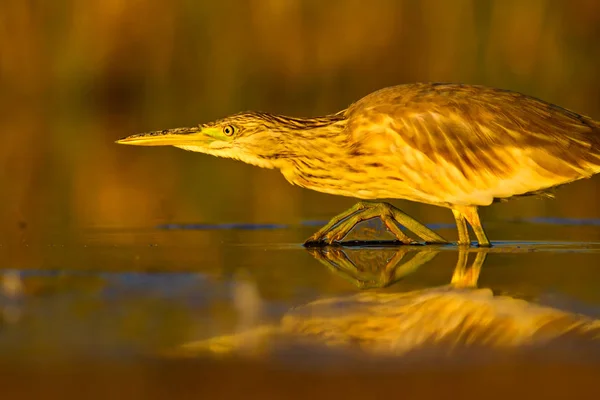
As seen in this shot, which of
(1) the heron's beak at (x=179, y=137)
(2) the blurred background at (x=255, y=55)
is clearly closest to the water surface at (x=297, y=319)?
(1) the heron's beak at (x=179, y=137)

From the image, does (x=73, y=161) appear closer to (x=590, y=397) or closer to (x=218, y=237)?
(x=218, y=237)

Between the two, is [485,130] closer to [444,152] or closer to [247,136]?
[444,152]

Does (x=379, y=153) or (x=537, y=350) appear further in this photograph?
(x=379, y=153)

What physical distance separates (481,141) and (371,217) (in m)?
0.80

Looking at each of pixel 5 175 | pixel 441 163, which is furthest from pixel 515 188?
pixel 5 175

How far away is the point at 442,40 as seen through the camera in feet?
60.3

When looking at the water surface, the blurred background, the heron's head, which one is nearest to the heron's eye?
the heron's head

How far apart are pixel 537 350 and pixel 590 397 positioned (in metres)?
0.66

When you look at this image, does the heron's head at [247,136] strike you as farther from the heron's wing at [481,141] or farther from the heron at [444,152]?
the heron's wing at [481,141]

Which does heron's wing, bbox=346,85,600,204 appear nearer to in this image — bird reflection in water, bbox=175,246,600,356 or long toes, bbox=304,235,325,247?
long toes, bbox=304,235,325,247

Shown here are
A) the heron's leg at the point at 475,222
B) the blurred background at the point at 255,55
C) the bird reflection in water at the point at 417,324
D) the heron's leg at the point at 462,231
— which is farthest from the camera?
the blurred background at the point at 255,55

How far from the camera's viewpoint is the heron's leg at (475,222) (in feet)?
24.5

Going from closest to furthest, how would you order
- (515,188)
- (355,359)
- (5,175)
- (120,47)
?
(355,359)
(515,188)
(5,175)
(120,47)

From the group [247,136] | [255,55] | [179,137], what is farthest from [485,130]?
[255,55]
